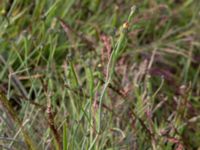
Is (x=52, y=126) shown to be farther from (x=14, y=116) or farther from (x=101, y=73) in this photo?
(x=101, y=73)

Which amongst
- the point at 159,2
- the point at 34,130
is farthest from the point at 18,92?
the point at 159,2

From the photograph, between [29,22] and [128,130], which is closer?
[128,130]

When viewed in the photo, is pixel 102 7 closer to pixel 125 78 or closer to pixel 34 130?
pixel 125 78

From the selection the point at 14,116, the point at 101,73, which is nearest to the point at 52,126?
the point at 14,116

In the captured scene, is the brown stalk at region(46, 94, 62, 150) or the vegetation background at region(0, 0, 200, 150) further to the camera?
the vegetation background at region(0, 0, 200, 150)

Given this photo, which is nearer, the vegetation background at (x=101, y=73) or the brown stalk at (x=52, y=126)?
the brown stalk at (x=52, y=126)

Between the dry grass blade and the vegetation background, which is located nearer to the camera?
the dry grass blade

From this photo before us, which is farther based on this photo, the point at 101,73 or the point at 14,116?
the point at 101,73

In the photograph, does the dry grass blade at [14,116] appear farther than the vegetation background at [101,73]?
No
